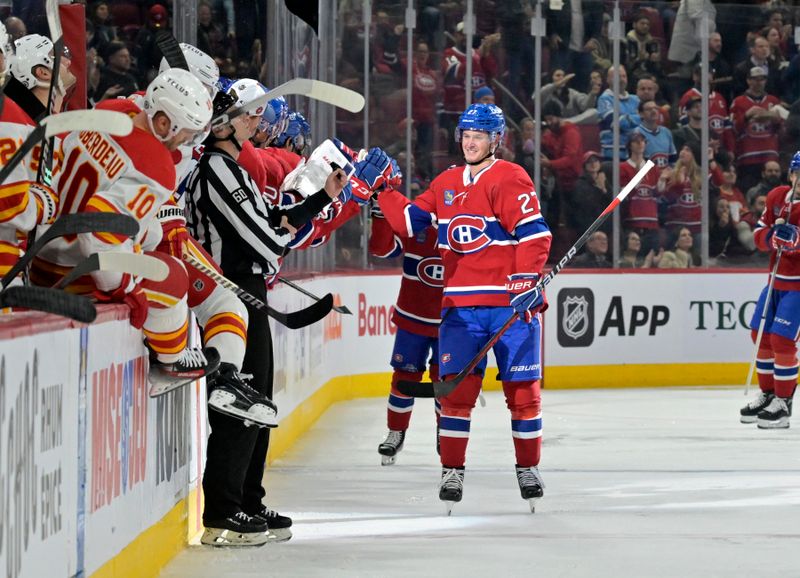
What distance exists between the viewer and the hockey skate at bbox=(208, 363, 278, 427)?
171 inches

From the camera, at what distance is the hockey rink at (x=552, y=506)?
14.5 ft

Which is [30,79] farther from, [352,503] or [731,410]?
[731,410]

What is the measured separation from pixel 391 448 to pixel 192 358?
9.54 feet

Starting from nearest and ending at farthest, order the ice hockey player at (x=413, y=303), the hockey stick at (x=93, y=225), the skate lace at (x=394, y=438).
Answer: the hockey stick at (x=93, y=225)
the ice hockey player at (x=413, y=303)
the skate lace at (x=394, y=438)

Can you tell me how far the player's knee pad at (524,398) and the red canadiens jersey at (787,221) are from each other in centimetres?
326

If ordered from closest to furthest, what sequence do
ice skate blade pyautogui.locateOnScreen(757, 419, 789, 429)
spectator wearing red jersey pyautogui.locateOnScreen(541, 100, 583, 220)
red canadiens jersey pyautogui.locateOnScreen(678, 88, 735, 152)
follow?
ice skate blade pyautogui.locateOnScreen(757, 419, 789, 429)
spectator wearing red jersey pyautogui.locateOnScreen(541, 100, 583, 220)
red canadiens jersey pyautogui.locateOnScreen(678, 88, 735, 152)

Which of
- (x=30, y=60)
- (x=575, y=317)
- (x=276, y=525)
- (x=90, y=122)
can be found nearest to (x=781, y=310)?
(x=575, y=317)

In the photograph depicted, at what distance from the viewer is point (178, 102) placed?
3.85 m

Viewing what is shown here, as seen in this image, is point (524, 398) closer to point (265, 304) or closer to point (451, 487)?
point (451, 487)

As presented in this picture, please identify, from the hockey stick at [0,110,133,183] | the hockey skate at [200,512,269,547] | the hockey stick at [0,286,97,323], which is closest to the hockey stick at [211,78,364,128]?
the hockey stick at [0,110,133,183]

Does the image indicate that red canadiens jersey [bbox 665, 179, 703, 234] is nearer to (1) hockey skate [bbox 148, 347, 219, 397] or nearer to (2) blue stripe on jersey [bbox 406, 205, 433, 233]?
(2) blue stripe on jersey [bbox 406, 205, 433, 233]

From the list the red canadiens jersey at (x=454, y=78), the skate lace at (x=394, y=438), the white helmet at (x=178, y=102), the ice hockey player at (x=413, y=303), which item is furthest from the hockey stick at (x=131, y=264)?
the red canadiens jersey at (x=454, y=78)

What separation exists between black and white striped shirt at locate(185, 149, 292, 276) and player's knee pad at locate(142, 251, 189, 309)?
2.40 ft

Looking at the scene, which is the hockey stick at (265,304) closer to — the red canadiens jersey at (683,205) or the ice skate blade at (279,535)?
the ice skate blade at (279,535)
